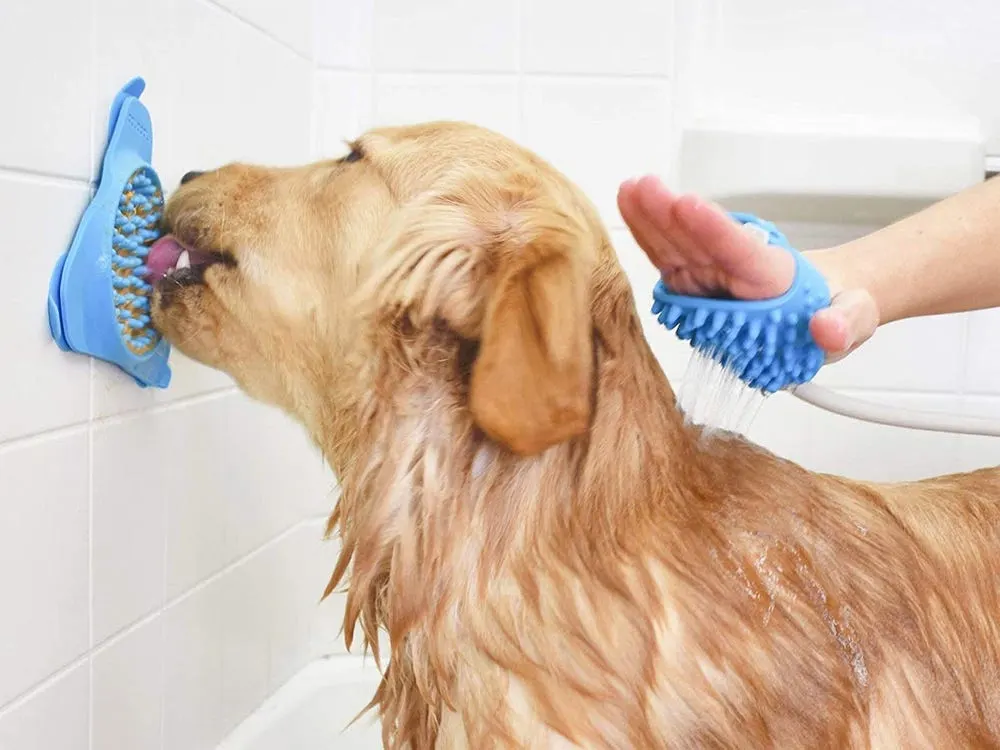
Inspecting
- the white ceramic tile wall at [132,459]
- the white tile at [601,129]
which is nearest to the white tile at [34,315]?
the white ceramic tile wall at [132,459]

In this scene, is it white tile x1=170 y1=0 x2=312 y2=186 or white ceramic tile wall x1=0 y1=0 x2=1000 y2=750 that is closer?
white ceramic tile wall x1=0 y1=0 x2=1000 y2=750

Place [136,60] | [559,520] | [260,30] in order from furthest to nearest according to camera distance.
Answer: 1. [260,30]
2. [136,60]
3. [559,520]

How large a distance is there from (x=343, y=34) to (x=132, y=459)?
39.5 inches

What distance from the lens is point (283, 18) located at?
1.68 metres

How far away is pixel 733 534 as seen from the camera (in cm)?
96

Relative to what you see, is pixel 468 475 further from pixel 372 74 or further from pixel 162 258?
pixel 372 74

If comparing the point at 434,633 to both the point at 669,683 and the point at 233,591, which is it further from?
the point at 233,591

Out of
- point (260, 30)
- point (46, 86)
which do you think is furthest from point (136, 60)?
point (260, 30)

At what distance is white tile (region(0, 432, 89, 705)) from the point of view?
3.17ft

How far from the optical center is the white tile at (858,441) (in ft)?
5.94

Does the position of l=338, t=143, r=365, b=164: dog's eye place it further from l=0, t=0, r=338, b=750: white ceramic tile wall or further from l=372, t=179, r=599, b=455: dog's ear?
l=0, t=0, r=338, b=750: white ceramic tile wall

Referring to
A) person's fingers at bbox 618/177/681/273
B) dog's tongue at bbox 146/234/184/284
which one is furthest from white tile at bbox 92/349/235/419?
person's fingers at bbox 618/177/681/273

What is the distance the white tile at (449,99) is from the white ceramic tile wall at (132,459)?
0.16 m

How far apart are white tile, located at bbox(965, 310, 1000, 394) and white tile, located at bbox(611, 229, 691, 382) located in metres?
0.51
